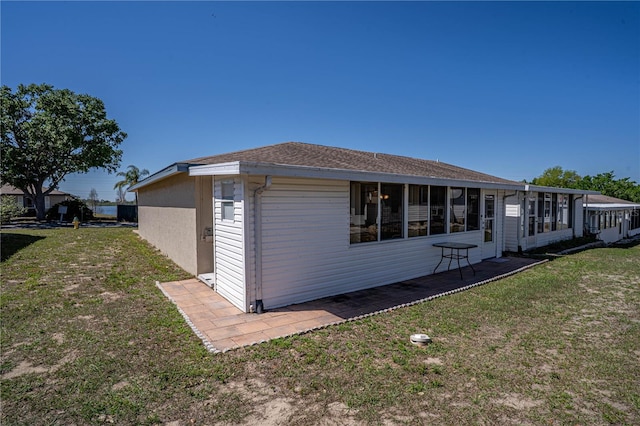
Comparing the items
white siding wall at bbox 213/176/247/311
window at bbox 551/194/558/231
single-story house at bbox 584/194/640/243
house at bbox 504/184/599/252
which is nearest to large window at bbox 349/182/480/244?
white siding wall at bbox 213/176/247/311

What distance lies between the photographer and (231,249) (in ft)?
19.4

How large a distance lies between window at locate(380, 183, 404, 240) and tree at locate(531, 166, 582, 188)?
158ft

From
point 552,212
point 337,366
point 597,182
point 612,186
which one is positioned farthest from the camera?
point 597,182

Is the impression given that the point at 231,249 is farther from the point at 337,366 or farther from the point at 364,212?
the point at 337,366

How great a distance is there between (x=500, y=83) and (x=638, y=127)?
623 inches

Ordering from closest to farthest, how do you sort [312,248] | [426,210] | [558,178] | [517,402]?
[517,402]
[312,248]
[426,210]
[558,178]

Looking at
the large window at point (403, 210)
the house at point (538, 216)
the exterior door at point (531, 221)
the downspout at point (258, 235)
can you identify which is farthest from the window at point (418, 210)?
the exterior door at point (531, 221)

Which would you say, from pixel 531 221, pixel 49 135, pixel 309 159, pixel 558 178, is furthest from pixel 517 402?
pixel 558 178

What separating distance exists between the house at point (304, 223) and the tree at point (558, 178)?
4587 centimetres

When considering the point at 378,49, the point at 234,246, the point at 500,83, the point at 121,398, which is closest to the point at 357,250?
the point at 234,246

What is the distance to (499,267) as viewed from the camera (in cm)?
946

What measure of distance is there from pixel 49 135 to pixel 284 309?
1091 inches

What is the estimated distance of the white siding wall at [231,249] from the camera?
213 inches

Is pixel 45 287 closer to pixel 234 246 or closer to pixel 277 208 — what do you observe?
pixel 234 246
